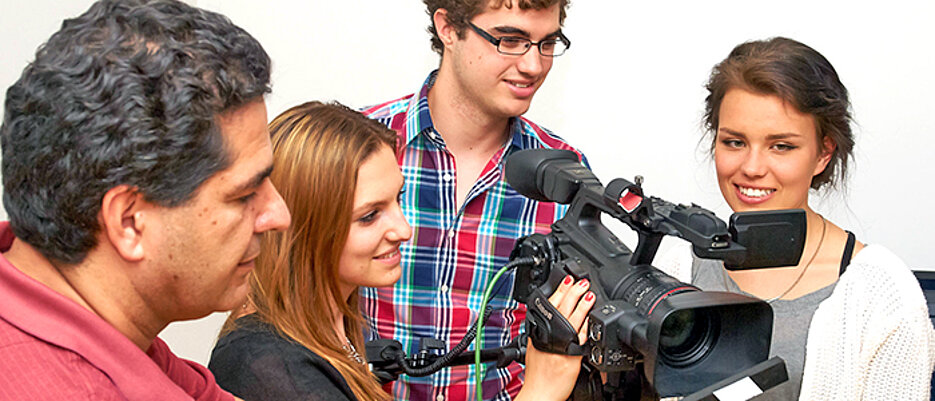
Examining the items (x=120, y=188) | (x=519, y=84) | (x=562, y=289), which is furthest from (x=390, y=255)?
(x=120, y=188)

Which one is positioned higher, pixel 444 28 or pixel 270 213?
pixel 444 28

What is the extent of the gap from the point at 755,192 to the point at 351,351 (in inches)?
30.9

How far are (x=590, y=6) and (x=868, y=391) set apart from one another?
1.40 m

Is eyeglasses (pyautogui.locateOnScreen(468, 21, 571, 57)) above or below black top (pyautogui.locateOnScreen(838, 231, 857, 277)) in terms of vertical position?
above

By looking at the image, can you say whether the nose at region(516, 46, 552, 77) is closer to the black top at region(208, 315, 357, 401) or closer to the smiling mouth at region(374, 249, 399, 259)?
the smiling mouth at region(374, 249, 399, 259)

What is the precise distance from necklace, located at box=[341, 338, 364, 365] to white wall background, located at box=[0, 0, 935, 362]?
1.26 m

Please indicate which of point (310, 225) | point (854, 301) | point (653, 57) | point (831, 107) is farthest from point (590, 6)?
point (310, 225)

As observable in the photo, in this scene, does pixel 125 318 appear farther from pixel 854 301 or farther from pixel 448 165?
pixel 854 301

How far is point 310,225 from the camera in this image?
4.05ft

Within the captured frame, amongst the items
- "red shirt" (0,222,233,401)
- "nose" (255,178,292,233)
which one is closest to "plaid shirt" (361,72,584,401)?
"nose" (255,178,292,233)

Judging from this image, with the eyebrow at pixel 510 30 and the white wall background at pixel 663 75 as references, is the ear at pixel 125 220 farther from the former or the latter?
the white wall background at pixel 663 75

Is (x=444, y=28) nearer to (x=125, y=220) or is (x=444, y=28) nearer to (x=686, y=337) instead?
(x=686, y=337)

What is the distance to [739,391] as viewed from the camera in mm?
1043

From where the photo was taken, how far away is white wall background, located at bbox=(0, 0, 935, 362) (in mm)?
2270
